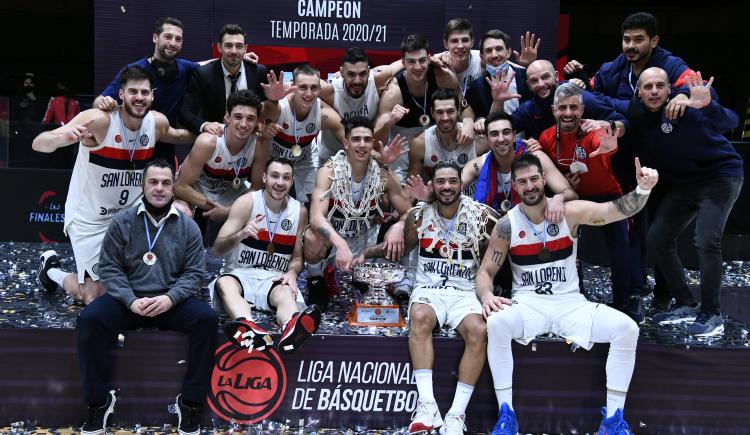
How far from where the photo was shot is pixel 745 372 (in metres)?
4.12

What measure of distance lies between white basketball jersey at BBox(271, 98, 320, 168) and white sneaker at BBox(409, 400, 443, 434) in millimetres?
2283

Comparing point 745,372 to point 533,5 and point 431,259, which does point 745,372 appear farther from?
point 533,5

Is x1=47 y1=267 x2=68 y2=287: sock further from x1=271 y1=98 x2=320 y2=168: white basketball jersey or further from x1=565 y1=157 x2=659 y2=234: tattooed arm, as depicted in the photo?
x1=565 y1=157 x2=659 y2=234: tattooed arm

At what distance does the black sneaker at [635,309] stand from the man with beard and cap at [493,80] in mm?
1543

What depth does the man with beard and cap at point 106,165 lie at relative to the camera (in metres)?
4.62

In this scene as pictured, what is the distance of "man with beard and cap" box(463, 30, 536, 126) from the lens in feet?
17.5

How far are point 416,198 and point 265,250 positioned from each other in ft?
3.19

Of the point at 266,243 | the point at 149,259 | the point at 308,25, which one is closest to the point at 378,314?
the point at 266,243

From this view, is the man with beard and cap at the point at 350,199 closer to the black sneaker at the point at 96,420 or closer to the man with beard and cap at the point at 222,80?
the man with beard and cap at the point at 222,80

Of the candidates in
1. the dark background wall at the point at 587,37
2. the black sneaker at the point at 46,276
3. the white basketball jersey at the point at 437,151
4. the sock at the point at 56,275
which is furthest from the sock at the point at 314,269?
the dark background wall at the point at 587,37

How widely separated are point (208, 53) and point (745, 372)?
5370 millimetres

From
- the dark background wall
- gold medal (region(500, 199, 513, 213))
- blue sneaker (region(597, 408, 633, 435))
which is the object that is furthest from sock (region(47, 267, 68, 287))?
the dark background wall

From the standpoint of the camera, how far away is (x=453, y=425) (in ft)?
12.7

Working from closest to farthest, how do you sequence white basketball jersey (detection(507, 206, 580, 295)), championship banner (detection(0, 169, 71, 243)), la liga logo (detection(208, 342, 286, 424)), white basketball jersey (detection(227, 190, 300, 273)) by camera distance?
la liga logo (detection(208, 342, 286, 424)) → white basketball jersey (detection(507, 206, 580, 295)) → white basketball jersey (detection(227, 190, 300, 273)) → championship banner (detection(0, 169, 71, 243))
